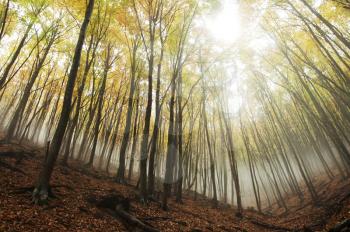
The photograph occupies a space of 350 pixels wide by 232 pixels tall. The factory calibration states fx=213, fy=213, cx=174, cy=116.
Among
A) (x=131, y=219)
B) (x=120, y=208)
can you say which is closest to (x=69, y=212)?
(x=120, y=208)

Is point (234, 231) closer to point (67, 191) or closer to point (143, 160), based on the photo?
point (143, 160)

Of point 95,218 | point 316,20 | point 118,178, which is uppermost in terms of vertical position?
point 316,20

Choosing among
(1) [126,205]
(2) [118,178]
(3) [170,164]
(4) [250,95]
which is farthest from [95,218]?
(4) [250,95]

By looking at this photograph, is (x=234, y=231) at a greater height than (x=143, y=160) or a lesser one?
lesser

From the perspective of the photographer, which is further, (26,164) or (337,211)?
(26,164)

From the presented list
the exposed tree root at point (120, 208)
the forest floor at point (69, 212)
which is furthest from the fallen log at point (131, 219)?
the forest floor at point (69, 212)

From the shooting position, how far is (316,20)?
1080 cm

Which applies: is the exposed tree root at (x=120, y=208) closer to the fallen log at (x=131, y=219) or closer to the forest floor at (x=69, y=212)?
the fallen log at (x=131, y=219)

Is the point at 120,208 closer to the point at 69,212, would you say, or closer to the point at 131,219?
the point at 131,219

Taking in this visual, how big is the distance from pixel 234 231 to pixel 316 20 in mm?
10949

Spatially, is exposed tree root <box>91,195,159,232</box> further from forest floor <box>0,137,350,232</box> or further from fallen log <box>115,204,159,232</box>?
forest floor <box>0,137,350,232</box>

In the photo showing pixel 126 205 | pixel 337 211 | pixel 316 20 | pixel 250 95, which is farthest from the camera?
pixel 250 95

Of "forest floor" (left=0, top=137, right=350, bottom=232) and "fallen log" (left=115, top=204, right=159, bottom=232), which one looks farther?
"fallen log" (left=115, top=204, right=159, bottom=232)

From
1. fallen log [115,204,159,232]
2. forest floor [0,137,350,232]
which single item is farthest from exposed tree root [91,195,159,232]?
forest floor [0,137,350,232]
